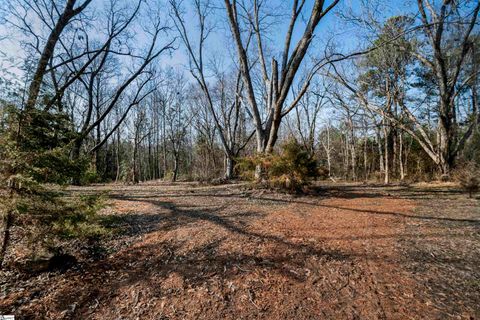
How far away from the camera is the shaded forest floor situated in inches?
72.7

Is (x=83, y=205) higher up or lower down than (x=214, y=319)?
higher up

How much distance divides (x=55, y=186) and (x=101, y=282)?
48.6 inches

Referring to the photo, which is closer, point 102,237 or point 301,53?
point 102,237

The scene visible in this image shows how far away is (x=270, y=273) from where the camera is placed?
2.33 metres

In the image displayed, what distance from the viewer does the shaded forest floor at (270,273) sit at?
1.85m

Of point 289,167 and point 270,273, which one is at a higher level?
point 289,167

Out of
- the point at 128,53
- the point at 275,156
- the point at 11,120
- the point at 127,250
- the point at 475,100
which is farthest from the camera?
the point at 475,100

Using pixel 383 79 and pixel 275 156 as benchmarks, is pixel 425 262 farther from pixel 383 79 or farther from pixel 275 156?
pixel 383 79

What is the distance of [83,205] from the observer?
2555mm


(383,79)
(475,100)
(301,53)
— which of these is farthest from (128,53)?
(475,100)

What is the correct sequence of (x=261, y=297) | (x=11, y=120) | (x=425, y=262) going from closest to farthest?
(x=261, y=297) < (x=11, y=120) < (x=425, y=262)

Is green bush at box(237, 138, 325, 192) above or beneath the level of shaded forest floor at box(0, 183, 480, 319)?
above

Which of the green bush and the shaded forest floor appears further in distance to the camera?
the green bush

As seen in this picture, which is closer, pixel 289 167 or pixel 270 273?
pixel 270 273
